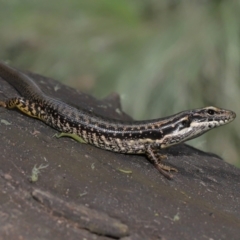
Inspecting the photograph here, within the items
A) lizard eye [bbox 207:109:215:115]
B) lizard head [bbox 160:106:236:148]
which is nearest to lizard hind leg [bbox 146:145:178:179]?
lizard head [bbox 160:106:236:148]

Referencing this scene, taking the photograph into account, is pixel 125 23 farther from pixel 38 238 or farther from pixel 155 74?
pixel 38 238

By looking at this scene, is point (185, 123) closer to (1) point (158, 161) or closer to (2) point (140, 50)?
(1) point (158, 161)

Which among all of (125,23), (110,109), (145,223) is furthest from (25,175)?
(125,23)

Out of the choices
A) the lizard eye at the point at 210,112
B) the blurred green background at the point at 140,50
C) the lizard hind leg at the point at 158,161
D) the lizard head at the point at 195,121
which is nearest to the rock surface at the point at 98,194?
the lizard hind leg at the point at 158,161

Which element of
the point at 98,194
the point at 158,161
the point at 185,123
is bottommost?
the point at 98,194

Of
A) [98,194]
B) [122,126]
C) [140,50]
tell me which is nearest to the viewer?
[98,194]

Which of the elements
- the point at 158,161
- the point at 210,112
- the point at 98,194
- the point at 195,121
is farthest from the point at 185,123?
the point at 98,194

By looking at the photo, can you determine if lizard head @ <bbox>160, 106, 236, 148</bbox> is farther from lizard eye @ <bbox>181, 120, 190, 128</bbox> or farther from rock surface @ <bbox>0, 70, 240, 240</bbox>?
rock surface @ <bbox>0, 70, 240, 240</bbox>
